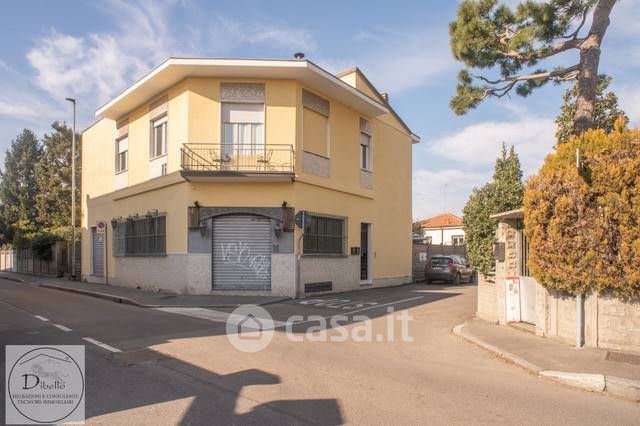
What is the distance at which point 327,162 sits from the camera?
60.6 ft

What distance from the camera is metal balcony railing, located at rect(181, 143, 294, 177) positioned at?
1662 cm

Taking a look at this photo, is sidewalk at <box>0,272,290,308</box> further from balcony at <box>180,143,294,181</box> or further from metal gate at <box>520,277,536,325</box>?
→ metal gate at <box>520,277,536,325</box>

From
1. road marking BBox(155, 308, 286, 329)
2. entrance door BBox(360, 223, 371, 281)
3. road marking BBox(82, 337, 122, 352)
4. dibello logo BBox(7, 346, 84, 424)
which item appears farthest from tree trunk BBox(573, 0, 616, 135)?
dibello logo BBox(7, 346, 84, 424)

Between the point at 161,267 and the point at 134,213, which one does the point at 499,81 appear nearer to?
the point at 161,267

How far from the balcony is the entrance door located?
5632mm

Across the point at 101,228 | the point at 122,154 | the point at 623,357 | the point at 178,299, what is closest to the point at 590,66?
the point at 623,357

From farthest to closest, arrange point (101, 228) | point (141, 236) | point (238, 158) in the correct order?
point (101, 228), point (141, 236), point (238, 158)

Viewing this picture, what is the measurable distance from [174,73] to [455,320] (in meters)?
12.1

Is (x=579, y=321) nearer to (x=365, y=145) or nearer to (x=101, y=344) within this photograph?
(x=101, y=344)

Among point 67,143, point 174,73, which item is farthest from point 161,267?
point 67,143

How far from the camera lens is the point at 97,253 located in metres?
24.0

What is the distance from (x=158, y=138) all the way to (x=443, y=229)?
3990cm

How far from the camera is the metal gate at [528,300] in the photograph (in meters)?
10.2

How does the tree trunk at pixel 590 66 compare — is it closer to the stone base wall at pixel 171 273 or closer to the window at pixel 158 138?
the stone base wall at pixel 171 273
